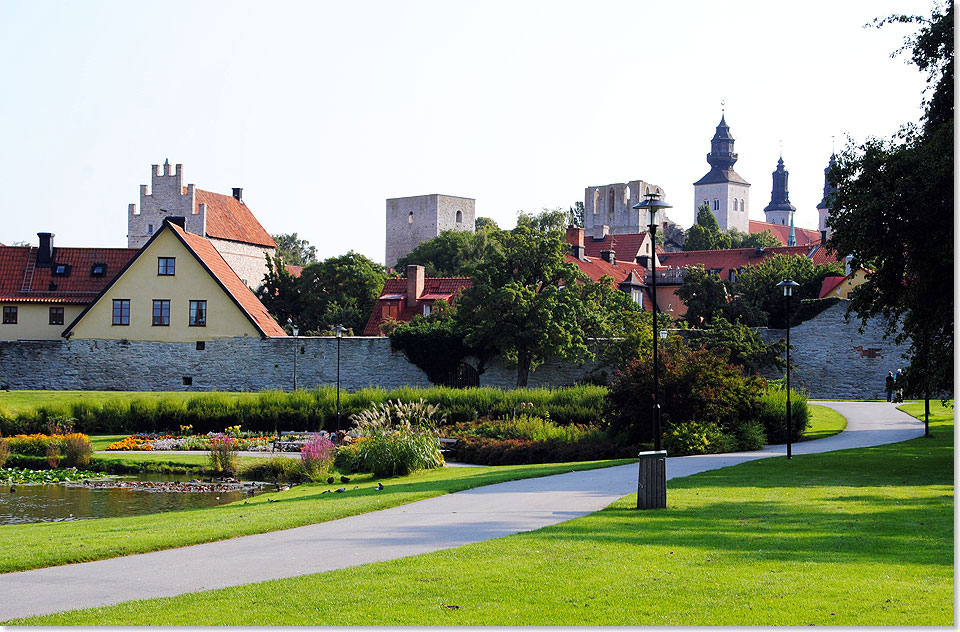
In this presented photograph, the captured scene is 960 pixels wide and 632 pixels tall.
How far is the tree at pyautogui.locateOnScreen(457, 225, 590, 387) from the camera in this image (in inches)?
1550

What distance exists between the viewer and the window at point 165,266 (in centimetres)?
4422

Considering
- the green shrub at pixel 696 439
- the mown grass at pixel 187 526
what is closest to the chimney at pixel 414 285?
the green shrub at pixel 696 439

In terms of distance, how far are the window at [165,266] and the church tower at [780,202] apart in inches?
5083

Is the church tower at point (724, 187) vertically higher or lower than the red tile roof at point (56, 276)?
higher

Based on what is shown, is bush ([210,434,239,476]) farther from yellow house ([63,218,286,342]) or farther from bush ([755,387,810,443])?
yellow house ([63,218,286,342])

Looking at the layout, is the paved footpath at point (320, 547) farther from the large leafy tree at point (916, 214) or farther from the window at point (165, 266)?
the window at point (165, 266)

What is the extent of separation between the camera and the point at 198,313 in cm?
4409

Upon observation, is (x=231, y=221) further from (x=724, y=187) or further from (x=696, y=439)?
(x=724, y=187)

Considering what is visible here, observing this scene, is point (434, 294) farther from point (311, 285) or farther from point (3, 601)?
point (3, 601)

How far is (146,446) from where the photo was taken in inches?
1077

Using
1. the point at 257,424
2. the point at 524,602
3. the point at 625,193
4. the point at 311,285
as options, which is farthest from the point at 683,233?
the point at 524,602

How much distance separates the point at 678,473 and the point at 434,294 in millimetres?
41217

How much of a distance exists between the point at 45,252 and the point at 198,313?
11.6m

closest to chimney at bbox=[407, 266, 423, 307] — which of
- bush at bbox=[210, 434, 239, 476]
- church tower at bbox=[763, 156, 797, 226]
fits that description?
bush at bbox=[210, 434, 239, 476]
